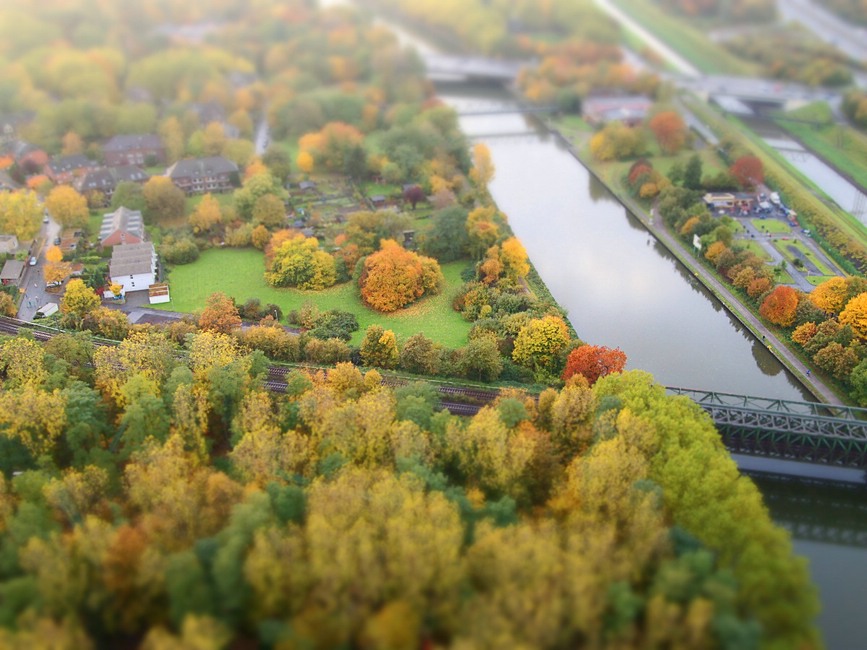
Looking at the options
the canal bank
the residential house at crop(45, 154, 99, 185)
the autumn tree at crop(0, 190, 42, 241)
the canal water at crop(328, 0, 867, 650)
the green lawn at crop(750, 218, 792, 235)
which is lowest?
the canal water at crop(328, 0, 867, 650)

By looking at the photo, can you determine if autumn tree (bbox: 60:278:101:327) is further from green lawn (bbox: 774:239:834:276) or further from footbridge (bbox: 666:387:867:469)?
green lawn (bbox: 774:239:834:276)

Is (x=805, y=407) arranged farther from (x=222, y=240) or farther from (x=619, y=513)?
(x=222, y=240)

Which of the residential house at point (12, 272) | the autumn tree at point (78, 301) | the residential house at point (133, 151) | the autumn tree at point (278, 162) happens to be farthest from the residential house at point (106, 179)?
the autumn tree at point (78, 301)

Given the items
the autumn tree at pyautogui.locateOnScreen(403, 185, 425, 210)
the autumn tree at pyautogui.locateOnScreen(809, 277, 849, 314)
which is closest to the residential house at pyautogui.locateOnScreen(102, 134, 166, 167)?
the autumn tree at pyautogui.locateOnScreen(403, 185, 425, 210)

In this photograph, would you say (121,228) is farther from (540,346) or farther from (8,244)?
(540,346)

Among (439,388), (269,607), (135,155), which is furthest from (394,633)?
(135,155)

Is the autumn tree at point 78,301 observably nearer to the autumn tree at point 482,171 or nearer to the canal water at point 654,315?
the canal water at point 654,315
